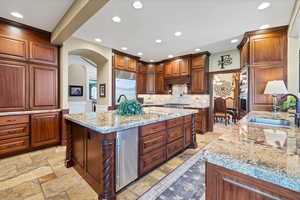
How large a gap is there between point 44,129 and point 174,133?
2.91 meters

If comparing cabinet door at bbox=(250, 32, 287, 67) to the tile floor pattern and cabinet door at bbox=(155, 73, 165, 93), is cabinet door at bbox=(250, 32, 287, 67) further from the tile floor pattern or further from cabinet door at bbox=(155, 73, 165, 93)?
cabinet door at bbox=(155, 73, 165, 93)

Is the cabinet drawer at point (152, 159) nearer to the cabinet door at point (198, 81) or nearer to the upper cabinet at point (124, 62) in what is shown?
the cabinet door at point (198, 81)

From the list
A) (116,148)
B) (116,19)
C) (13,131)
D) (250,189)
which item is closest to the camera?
(250,189)

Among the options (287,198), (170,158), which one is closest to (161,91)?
(170,158)

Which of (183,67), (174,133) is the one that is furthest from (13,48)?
(183,67)

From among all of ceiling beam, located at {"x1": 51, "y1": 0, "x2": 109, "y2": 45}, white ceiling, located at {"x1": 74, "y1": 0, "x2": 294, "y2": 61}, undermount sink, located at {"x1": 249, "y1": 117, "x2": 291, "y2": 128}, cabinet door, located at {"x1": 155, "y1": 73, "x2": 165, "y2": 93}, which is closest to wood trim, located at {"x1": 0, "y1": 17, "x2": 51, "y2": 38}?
ceiling beam, located at {"x1": 51, "y1": 0, "x2": 109, "y2": 45}

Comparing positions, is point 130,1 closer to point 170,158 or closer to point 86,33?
point 86,33

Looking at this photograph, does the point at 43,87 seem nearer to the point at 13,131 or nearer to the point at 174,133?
the point at 13,131

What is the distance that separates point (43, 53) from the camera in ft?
9.87

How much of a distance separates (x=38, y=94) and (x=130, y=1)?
276 cm

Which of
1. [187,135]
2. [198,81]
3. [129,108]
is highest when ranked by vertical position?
[198,81]

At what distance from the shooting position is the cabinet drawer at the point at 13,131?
2.54 m

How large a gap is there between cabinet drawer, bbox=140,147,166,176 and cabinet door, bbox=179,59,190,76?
3349 mm

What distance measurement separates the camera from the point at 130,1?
1997mm
